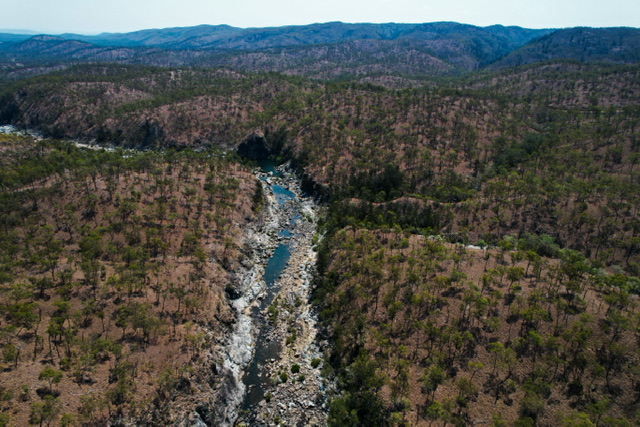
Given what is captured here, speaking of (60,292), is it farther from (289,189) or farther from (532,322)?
(289,189)

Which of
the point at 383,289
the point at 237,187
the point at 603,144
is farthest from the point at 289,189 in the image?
the point at 603,144

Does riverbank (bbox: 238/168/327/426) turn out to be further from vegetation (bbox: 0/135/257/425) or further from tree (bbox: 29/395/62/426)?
tree (bbox: 29/395/62/426)

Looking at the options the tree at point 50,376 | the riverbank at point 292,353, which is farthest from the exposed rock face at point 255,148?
the tree at point 50,376

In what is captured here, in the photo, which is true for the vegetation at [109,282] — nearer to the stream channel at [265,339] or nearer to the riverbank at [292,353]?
the stream channel at [265,339]

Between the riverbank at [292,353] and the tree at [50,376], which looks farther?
the riverbank at [292,353]

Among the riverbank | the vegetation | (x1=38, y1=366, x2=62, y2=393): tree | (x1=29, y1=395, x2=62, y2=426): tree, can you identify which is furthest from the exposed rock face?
(x1=29, y1=395, x2=62, y2=426): tree

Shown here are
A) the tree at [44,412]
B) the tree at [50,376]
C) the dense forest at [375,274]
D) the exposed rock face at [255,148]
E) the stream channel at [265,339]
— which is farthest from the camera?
the exposed rock face at [255,148]

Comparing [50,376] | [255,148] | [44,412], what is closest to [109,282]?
[50,376]
